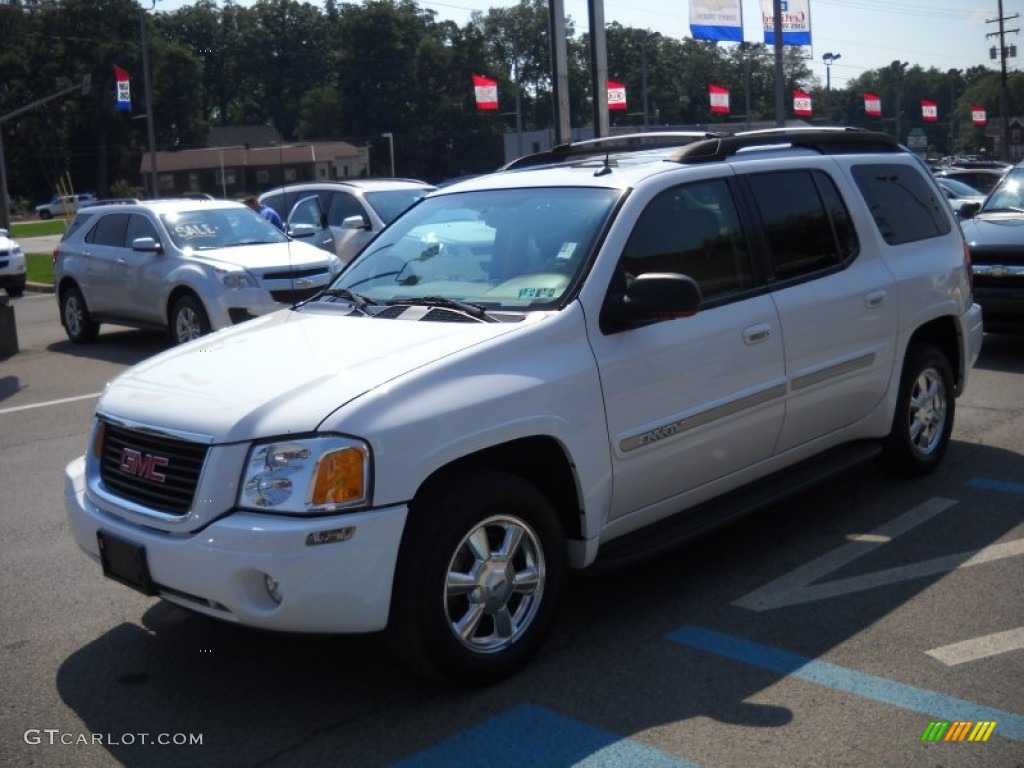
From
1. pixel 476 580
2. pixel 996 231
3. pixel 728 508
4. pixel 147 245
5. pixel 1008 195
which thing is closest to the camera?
pixel 476 580

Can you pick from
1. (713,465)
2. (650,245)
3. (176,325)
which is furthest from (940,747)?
(176,325)

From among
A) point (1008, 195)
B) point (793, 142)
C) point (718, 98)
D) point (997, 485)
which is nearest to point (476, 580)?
point (793, 142)

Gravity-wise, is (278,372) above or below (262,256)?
below

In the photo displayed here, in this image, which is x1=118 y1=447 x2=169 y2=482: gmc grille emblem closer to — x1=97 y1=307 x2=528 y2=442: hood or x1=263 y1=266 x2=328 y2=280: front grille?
x1=97 y1=307 x2=528 y2=442: hood

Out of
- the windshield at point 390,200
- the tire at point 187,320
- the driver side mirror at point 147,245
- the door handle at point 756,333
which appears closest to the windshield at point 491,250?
the door handle at point 756,333

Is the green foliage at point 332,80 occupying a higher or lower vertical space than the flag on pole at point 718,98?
higher

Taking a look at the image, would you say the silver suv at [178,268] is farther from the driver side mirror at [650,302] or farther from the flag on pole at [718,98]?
the flag on pole at [718,98]

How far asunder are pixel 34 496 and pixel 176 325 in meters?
5.95

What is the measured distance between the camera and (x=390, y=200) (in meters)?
15.7

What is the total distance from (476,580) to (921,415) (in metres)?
3.64

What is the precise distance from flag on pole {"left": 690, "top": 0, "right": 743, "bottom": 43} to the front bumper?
25.8 metres

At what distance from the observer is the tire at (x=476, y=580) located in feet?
13.0

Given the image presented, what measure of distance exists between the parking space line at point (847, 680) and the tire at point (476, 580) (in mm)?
672

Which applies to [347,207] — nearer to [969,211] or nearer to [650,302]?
[969,211]
